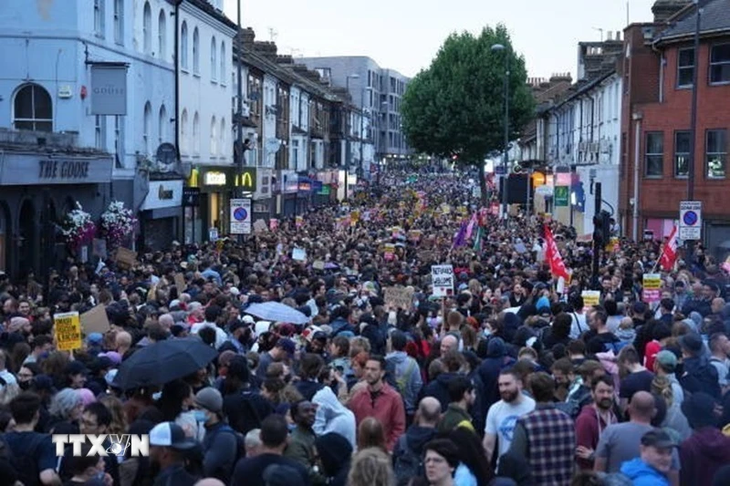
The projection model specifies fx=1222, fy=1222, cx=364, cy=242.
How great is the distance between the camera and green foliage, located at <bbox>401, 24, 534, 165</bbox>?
74938 mm

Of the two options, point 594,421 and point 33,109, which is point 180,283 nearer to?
point 33,109

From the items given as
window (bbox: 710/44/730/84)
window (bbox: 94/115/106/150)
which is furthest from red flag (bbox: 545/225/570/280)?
window (bbox: 710/44/730/84)

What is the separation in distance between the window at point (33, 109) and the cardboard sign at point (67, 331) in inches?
748

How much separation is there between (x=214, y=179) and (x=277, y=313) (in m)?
31.4

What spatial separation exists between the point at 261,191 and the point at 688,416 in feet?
152

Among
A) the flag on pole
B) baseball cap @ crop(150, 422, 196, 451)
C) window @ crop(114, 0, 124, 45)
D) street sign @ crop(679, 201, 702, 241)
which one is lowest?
the flag on pole

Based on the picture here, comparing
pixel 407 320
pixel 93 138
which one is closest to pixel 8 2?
pixel 93 138

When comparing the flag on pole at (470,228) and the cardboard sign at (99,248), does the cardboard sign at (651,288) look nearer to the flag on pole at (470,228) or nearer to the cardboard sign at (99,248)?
the flag on pole at (470,228)

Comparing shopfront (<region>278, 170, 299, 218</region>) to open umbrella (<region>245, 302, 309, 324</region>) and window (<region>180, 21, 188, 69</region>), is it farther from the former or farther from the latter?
open umbrella (<region>245, 302, 309, 324</region>)

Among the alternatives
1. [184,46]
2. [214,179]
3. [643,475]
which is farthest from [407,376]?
[214,179]

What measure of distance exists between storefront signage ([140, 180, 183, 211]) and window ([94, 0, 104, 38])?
224 inches

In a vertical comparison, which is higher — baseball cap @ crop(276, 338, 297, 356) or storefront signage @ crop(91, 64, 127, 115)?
storefront signage @ crop(91, 64, 127, 115)

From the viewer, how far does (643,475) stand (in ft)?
24.9

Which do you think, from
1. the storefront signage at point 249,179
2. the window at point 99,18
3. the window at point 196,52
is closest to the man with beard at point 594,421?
the window at point 99,18
